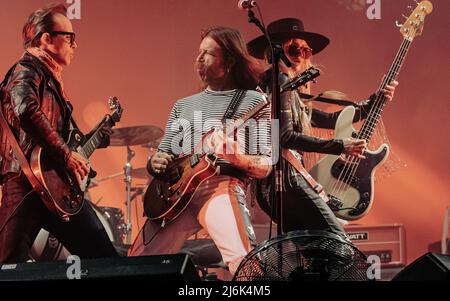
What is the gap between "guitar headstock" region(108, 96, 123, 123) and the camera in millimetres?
4798

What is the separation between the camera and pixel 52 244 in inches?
182

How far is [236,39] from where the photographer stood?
15.9ft

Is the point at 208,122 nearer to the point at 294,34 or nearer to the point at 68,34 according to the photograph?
the point at 294,34

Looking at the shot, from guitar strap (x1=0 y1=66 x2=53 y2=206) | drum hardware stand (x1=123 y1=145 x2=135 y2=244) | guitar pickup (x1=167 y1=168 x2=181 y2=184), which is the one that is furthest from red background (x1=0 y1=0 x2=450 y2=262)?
guitar strap (x1=0 y1=66 x2=53 y2=206)

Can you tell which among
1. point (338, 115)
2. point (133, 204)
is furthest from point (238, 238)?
point (338, 115)

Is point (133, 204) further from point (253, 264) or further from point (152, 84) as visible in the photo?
point (253, 264)

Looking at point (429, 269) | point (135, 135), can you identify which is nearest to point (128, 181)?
point (135, 135)

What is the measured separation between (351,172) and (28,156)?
1.94m

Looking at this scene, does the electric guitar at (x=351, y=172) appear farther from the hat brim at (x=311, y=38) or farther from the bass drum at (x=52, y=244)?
the bass drum at (x=52, y=244)

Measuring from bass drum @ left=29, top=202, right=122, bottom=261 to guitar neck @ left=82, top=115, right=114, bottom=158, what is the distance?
1.05ft

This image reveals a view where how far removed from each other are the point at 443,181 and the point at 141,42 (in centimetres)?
210
